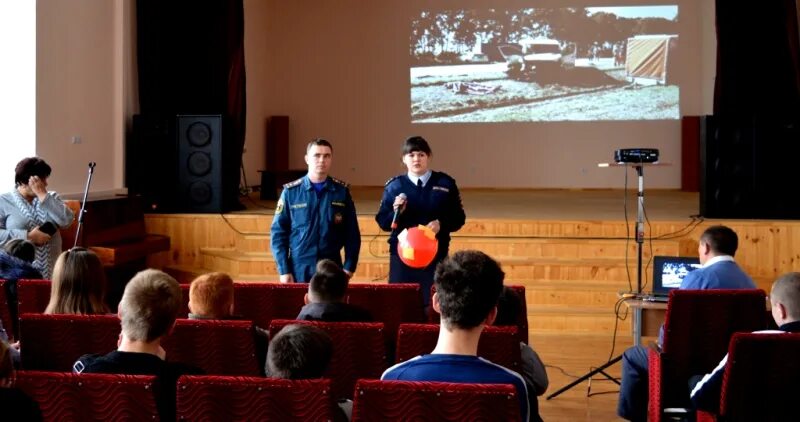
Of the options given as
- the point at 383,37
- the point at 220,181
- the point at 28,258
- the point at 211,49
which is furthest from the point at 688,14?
the point at 28,258

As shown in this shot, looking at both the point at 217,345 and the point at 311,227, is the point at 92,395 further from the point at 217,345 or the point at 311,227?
the point at 311,227

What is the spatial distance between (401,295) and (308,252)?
101 cm

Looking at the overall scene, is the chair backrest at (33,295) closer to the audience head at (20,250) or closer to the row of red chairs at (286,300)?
the row of red chairs at (286,300)

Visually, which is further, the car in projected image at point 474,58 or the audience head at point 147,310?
the car in projected image at point 474,58

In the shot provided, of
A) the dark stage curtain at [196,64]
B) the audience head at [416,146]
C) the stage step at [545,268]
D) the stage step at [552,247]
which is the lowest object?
the stage step at [545,268]

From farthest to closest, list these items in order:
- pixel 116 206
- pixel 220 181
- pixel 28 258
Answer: pixel 220 181 → pixel 116 206 → pixel 28 258

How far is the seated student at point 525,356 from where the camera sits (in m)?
3.48

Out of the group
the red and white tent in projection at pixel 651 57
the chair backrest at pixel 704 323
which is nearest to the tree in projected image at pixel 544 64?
the red and white tent in projection at pixel 651 57

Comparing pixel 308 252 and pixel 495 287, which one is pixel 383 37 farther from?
pixel 495 287

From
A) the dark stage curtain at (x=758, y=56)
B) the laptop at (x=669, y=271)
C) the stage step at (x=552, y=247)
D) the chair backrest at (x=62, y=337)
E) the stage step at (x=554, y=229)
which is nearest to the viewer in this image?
the chair backrest at (x=62, y=337)

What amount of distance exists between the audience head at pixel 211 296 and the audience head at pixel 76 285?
464mm

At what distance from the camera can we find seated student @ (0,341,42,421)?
6.84ft

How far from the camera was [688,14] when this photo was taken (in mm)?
14469

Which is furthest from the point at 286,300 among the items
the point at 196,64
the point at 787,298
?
the point at 196,64
